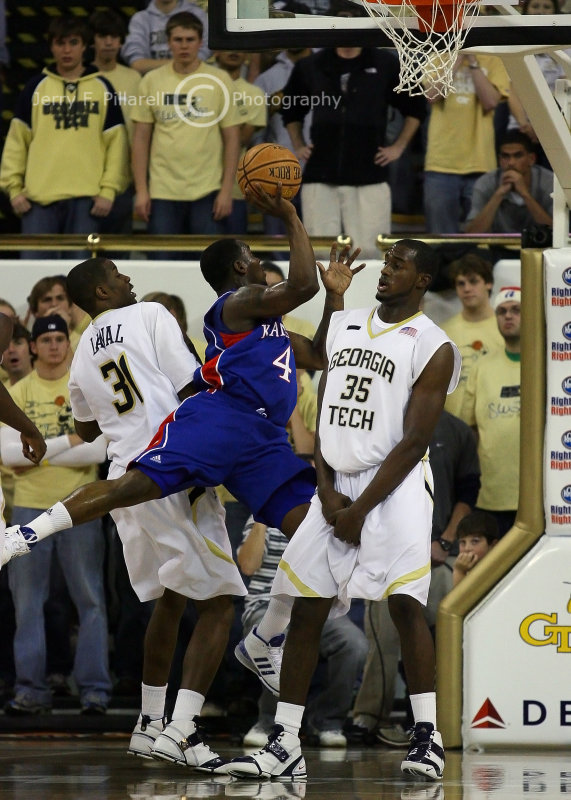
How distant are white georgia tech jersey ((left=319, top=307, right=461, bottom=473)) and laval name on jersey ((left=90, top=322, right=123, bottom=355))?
1.19 meters

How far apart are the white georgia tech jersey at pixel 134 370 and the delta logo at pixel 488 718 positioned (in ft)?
7.72

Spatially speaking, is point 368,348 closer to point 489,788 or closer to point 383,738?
point 489,788

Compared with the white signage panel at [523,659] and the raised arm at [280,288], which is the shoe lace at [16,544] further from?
the white signage panel at [523,659]

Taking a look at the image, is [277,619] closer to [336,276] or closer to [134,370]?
[134,370]

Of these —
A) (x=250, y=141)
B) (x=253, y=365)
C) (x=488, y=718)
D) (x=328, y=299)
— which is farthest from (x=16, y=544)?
(x=250, y=141)

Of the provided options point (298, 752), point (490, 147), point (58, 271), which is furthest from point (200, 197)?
point (298, 752)

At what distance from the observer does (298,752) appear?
5.45 metres

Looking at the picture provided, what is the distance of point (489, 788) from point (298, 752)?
0.84 m

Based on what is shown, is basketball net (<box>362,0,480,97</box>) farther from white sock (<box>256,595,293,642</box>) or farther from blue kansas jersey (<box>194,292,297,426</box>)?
white sock (<box>256,595,293,642</box>)

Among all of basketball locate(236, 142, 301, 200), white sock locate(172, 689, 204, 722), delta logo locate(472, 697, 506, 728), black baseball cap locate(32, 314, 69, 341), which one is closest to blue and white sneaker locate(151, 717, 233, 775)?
white sock locate(172, 689, 204, 722)

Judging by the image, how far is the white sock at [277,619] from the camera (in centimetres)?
598

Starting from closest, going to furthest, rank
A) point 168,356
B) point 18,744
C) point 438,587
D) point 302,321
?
point 168,356, point 18,744, point 438,587, point 302,321

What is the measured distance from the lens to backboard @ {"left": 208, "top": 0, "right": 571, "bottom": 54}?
6.14 m

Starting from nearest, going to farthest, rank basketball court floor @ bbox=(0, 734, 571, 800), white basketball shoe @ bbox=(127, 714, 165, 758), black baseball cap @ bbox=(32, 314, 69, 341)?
basketball court floor @ bbox=(0, 734, 571, 800) < white basketball shoe @ bbox=(127, 714, 165, 758) < black baseball cap @ bbox=(32, 314, 69, 341)
